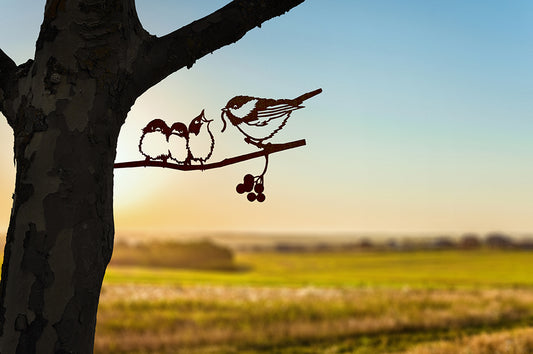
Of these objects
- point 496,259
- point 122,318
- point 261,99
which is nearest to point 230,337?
point 122,318

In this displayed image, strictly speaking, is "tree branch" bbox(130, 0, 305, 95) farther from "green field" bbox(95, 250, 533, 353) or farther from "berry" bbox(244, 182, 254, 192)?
"green field" bbox(95, 250, 533, 353)

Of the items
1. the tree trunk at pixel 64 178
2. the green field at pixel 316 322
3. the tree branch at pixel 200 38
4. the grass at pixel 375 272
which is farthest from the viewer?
the grass at pixel 375 272

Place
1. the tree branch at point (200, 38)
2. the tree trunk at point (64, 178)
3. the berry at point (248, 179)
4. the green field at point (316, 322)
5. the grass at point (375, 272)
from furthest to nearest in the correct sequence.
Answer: the grass at point (375, 272) → the green field at point (316, 322) → the berry at point (248, 179) → the tree branch at point (200, 38) → the tree trunk at point (64, 178)

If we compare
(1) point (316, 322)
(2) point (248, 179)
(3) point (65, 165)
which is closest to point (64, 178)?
(3) point (65, 165)

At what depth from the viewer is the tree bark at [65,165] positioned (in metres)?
2.47

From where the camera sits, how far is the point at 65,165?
8.33 ft

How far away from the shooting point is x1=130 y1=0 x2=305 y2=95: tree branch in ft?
9.68

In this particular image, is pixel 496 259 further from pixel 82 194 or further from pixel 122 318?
pixel 82 194

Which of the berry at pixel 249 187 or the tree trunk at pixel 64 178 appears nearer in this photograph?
the tree trunk at pixel 64 178

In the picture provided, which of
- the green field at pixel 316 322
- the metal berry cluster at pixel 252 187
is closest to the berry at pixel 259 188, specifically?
the metal berry cluster at pixel 252 187

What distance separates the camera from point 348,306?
13531 mm

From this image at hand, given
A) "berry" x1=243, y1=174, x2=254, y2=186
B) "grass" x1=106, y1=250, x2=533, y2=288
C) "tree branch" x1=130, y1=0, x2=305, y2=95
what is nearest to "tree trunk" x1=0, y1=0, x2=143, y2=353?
"tree branch" x1=130, y1=0, x2=305, y2=95

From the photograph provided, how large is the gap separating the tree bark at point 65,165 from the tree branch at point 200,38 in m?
0.03

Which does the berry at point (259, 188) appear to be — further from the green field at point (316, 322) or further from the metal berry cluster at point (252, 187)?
the green field at point (316, 322)
